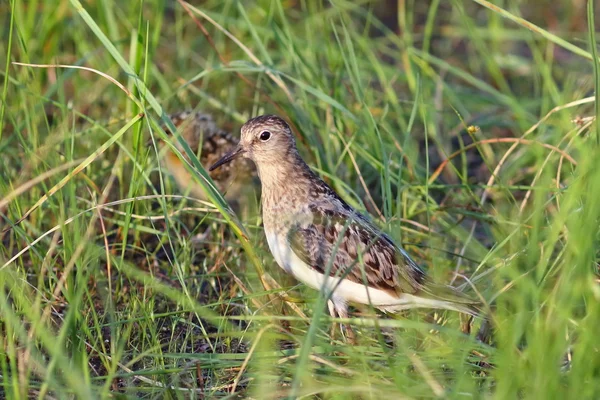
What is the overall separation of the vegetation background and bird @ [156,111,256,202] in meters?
0.19

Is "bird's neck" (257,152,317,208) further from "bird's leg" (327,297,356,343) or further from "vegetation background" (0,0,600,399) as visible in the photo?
"bird's leg" (327,297,356,343)

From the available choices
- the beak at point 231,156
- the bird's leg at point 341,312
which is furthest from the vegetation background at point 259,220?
the beak at point 231,156

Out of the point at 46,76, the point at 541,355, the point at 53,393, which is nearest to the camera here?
the point at 541,355

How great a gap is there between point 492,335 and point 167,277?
2.02m

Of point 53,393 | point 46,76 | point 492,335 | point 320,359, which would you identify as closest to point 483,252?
point 492,335

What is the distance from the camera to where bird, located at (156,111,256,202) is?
6.69 meters

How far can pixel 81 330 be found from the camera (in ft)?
13.8

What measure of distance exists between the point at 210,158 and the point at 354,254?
7.11 feet

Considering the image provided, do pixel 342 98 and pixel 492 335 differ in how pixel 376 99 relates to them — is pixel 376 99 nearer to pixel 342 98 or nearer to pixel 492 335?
pixel 342 98

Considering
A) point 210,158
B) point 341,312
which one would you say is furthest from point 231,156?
point 210,158

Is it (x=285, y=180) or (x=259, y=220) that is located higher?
(x=285, y=180)

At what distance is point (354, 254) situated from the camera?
5016 mm

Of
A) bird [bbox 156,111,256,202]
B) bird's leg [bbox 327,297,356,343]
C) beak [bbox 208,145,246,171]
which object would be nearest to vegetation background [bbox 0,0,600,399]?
bird's leg [bbox 327,297,356,343]

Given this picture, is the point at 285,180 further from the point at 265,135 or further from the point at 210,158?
the point at 210,158
